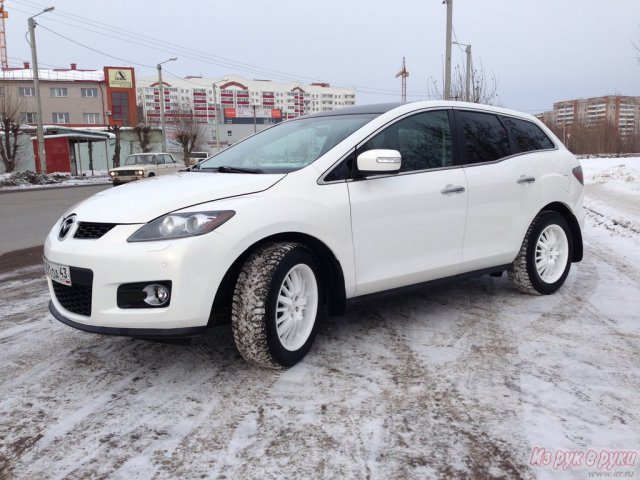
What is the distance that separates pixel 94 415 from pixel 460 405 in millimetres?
1861

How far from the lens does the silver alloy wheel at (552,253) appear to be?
484 centimetres

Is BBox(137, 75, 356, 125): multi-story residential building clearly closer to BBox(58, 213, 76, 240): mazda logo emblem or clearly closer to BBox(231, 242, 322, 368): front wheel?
BBox(58, 213, 76, 240): mazda logo emblem

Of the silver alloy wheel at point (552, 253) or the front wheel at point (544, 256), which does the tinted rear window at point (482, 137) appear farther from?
the silver alloy wheel at point (552, 253)

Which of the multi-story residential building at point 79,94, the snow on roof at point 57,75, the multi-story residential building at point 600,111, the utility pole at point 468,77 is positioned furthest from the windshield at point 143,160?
the multi-story residential building at point 600,111

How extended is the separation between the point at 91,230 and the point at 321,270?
138 centimetres

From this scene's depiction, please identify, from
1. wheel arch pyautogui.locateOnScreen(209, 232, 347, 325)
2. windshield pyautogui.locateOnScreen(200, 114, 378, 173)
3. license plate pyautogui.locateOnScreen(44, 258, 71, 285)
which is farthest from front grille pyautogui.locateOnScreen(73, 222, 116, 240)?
windshield pyautogui.locateOnScreen(200, 114, 378, 173)

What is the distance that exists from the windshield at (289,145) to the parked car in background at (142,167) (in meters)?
18.3

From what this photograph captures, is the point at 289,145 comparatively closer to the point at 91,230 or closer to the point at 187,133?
the point at 91,230

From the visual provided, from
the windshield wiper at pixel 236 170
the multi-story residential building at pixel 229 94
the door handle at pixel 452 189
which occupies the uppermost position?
the multi-story residential building at pixel 229 94

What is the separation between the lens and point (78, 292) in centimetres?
308

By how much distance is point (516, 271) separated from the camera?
187 inches

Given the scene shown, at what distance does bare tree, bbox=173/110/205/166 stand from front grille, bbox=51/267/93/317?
149 feet

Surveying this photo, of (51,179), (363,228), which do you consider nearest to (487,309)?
(363,228)

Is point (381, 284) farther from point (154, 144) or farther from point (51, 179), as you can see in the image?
point (154, 144)
